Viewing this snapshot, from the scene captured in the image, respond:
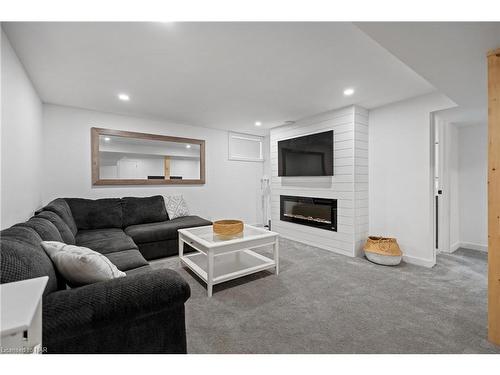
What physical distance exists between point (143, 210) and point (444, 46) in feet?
12.8

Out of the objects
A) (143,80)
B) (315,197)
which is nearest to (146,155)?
(143,80)

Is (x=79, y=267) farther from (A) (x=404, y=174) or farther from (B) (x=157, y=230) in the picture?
(A) (x=404, y=174)

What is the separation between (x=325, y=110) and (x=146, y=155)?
3203mm

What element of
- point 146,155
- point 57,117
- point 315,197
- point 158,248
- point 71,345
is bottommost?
point 158,248

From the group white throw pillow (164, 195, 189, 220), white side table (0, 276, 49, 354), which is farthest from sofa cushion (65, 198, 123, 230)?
white side table (0, 276, 49, 354)

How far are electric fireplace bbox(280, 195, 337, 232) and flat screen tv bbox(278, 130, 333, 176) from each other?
0.48 m

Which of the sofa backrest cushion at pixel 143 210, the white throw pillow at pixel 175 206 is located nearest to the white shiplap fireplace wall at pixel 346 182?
the white throw pillow at pixel 175 206

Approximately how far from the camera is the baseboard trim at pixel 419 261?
9.16 ft

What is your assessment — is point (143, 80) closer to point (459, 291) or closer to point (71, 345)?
point (71, 345)

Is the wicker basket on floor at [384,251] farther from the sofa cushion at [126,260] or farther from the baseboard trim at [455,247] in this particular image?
the sofa cushion at [126,260]

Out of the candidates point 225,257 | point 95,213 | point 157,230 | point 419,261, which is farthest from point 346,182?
point 95,213

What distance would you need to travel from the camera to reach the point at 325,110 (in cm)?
344

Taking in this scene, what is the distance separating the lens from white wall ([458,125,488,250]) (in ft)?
11.2

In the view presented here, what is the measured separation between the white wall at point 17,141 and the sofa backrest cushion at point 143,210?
3.45 feet
